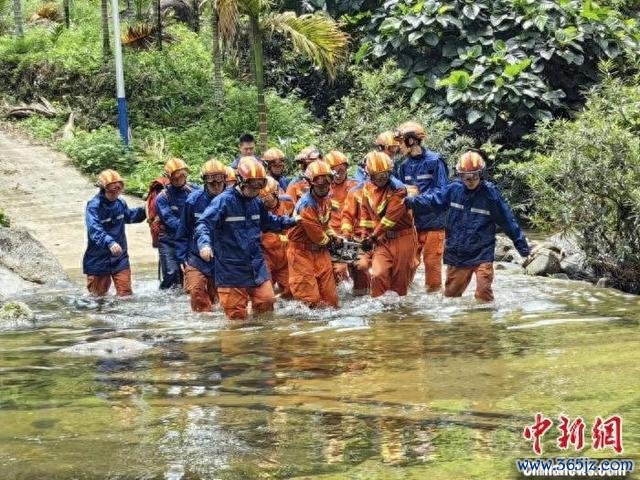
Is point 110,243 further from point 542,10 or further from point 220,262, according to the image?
point 542,10

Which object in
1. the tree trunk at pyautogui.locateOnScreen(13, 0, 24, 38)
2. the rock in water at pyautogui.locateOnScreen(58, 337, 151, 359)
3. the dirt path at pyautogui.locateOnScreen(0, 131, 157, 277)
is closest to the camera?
the rock in water at pyautogui.locateOnScreen(58, 337, 151, 359)

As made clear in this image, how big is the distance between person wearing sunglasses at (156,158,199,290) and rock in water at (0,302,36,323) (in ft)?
5.72

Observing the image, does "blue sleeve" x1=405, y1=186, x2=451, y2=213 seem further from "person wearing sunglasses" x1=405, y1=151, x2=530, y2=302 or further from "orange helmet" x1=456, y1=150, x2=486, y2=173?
"orange helmet" x1=456, y1=150, x2=486, y2=173

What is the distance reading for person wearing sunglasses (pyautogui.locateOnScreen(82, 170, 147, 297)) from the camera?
411 inches

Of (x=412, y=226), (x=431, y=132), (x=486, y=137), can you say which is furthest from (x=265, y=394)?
(x=486, y=137)

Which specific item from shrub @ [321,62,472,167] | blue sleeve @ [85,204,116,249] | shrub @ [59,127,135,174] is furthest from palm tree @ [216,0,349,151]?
blue sleeve @ [85,204,116,249]

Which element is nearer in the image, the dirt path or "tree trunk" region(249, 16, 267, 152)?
the dirt path

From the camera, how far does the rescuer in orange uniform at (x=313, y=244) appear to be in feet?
28.9

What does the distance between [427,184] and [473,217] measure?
1.29 meters

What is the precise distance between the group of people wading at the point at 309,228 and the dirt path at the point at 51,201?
316cm

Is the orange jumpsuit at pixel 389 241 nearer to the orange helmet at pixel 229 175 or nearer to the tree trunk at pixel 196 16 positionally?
the orange helmet at pixel 229 175

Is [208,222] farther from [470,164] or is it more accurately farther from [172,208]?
[470,164]

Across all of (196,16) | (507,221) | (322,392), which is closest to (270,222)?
(507,221)

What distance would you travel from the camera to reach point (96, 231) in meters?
10.2
